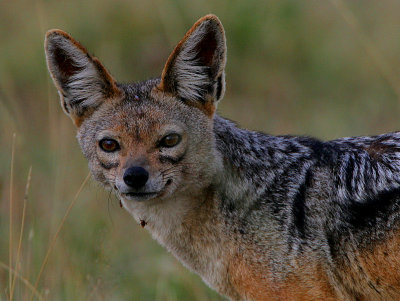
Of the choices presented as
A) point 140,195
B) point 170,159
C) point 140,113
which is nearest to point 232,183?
point 170,159

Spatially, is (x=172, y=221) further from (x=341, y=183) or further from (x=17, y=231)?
(x=17, y=231)

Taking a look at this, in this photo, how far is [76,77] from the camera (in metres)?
7.78

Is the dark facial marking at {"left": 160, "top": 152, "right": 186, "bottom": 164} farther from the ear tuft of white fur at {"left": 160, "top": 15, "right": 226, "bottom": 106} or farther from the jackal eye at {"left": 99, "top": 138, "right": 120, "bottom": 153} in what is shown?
the ear tuft of white fur at {"left": 160, "top": 15, "right": 226, "bottom": 106}

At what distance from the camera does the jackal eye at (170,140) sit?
7336 millimetres

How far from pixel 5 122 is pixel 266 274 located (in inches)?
229

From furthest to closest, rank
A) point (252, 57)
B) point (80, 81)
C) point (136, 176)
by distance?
point (252, 57), point (80, 81), point (136, 176)

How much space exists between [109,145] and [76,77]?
0.78 m

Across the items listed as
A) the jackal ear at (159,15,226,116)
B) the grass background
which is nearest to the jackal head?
the jackal ear at (159,15,226,116)

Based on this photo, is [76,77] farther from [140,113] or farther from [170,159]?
[170,159]

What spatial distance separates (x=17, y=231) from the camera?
1148 centimetres

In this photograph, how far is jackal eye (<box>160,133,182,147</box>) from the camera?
289 inches

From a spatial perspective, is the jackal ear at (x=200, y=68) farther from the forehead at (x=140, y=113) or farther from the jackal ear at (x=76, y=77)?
the jackal ear at (x=76, y=77)

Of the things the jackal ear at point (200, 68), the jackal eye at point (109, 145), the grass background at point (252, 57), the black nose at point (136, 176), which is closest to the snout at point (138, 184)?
the black nose at point (136, 176)

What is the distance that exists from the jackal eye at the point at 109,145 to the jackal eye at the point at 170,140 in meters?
0.40
